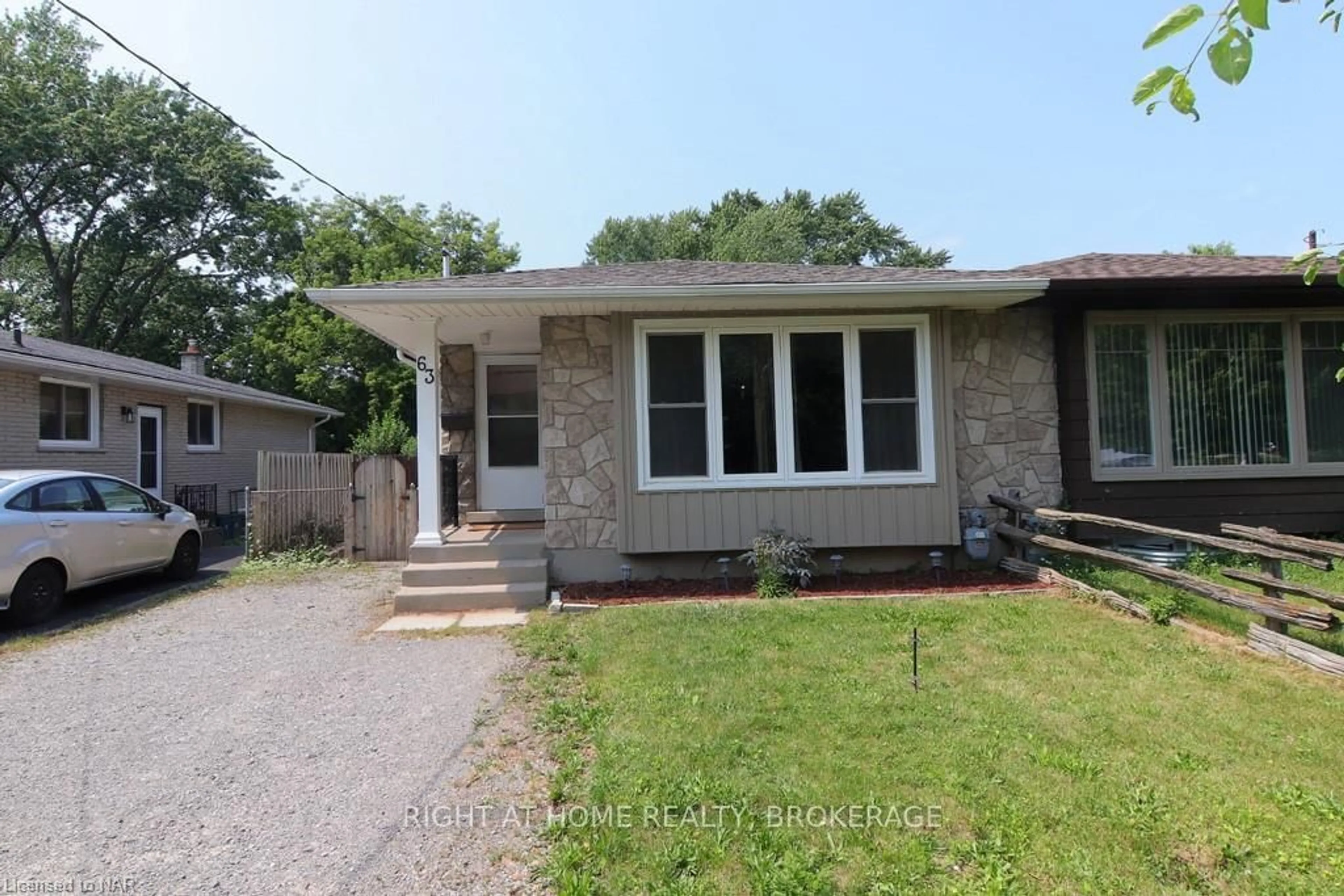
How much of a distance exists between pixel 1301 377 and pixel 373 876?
9367 millimetres

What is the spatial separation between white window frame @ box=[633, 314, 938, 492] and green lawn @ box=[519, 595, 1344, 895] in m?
2.01

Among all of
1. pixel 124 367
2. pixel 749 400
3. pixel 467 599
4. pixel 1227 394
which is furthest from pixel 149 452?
pixel 1227 394

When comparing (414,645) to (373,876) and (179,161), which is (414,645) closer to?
(373,876)

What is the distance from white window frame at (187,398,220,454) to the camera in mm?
14695

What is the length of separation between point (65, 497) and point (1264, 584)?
9.87m

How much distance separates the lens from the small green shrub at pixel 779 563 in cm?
638

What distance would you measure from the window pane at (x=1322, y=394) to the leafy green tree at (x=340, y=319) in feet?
66.8

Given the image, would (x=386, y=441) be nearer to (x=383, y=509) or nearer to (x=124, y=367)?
(x=383, y=509)

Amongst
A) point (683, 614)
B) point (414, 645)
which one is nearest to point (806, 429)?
point (683, 614)

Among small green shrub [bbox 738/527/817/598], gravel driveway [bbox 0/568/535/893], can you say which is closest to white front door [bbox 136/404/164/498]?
gravel driveway [bbox 0/568/535/893]

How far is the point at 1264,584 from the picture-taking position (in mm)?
4633

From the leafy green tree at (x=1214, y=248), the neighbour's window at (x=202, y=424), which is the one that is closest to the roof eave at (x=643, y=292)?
the neighbour's window at (x=202, y=424)

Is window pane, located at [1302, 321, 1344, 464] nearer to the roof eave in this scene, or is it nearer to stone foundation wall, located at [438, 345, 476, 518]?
the roof eave

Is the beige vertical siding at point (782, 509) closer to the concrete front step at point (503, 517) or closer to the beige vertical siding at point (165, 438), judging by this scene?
the concrete front step at point (503, 517)
